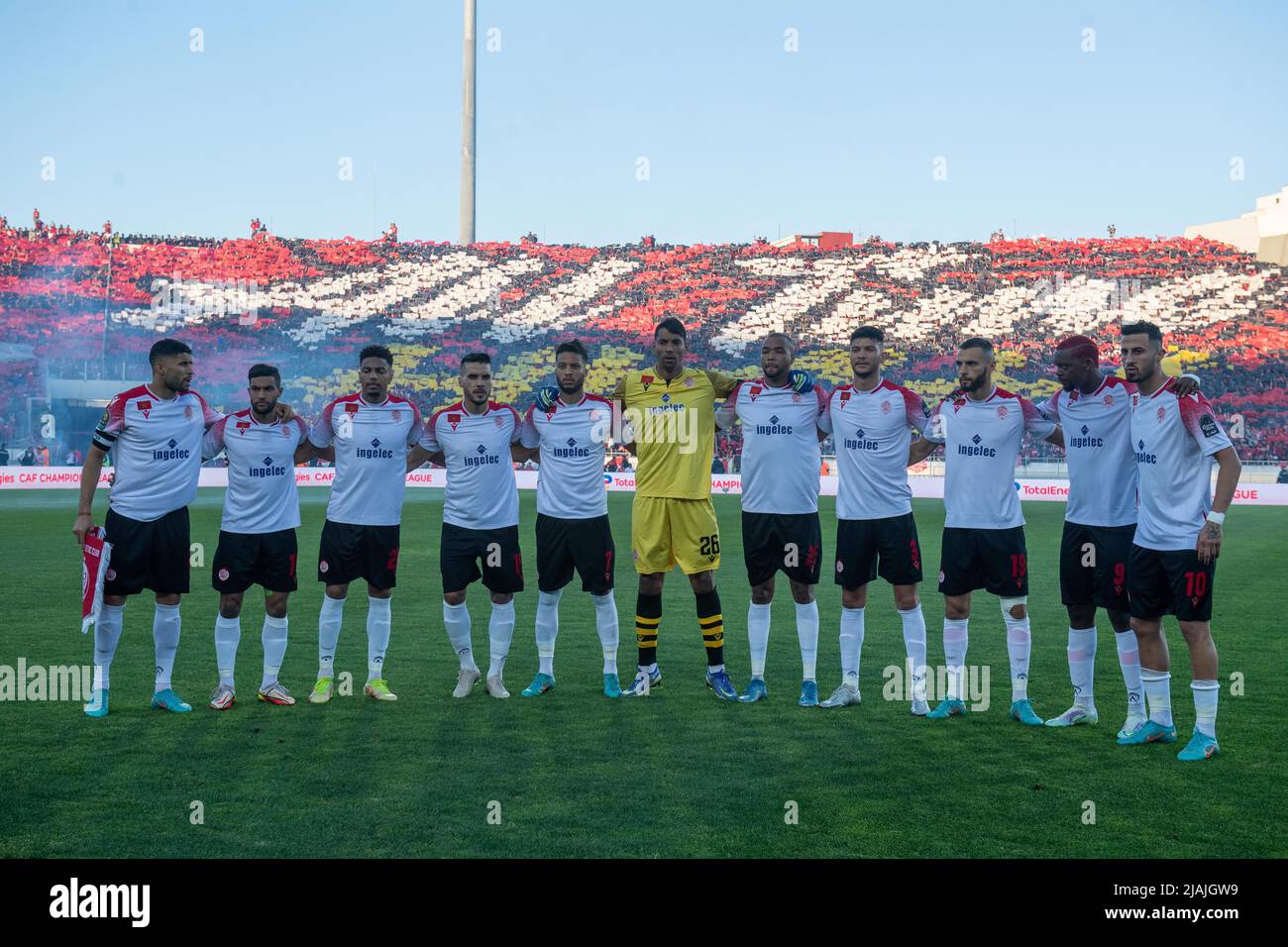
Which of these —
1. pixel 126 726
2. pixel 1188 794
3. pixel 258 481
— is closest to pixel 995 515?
pixel 1188 794

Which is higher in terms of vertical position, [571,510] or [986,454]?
[986,454]

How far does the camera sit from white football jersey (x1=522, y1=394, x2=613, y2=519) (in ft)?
27.3

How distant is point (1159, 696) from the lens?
6.88 m

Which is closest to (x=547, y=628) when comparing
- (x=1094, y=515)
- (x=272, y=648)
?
(x=272, y=648)

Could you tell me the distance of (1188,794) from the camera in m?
5.75

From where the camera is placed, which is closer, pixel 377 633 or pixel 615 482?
pixel 377 633

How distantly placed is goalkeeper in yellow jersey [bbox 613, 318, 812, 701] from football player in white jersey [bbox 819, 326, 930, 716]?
1.53 ft

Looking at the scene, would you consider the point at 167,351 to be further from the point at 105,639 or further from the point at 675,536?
the point at 675,536

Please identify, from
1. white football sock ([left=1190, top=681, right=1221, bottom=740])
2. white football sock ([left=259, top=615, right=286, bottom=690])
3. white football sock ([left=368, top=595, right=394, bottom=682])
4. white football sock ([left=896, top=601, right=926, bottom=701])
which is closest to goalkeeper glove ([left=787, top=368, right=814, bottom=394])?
white football sock ([left=896, top=601, right=926, bottom=701])

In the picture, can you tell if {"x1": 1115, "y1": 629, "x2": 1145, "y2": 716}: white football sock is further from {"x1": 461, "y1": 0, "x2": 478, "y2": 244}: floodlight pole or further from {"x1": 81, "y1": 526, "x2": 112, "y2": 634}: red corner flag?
{"x1": 461, "y1": 0, "x2": 478, "y2": 244}: floodlight pole

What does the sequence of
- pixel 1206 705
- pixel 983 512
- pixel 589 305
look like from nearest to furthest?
pixel 1206 705, pixel 983 512, pixel 589 305

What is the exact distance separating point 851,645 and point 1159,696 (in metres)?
1.93

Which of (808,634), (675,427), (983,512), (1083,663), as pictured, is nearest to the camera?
(1083,663)

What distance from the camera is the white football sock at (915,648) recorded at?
765 centimetres
